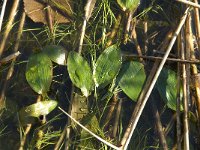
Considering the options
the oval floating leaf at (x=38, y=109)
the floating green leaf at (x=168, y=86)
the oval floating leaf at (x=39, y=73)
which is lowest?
the oval floating leaf at (x=38, y=109)

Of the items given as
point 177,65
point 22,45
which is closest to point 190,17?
point 177,65

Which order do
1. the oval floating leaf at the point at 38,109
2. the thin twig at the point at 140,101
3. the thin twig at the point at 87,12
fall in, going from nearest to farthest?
the thin twig at the point at 140,101 → the oval floating leaf at the point at 38,109 → the thin twig at the point at 87,12

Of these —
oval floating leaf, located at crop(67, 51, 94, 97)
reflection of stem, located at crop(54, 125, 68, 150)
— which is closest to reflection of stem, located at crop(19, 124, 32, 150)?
reflection of stem, located at crop(54, 125, 68, 150)

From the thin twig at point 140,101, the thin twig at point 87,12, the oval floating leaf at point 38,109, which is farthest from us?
the thin twig at point 87,12

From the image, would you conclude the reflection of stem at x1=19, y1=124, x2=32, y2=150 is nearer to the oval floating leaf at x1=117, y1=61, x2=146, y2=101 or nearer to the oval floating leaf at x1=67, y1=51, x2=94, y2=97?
the oval floating leaf at x1=67, y1=51, x2=94, y2=97

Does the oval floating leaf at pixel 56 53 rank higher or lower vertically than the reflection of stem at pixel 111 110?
higher

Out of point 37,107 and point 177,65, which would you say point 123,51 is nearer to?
point 177,65

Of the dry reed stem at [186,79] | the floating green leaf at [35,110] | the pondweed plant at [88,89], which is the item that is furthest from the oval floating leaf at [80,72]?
the dry reed stem at [186,79]

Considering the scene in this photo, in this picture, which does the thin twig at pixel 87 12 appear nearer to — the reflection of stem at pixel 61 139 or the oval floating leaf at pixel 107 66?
the oval floating leaf at pixel 107 66
